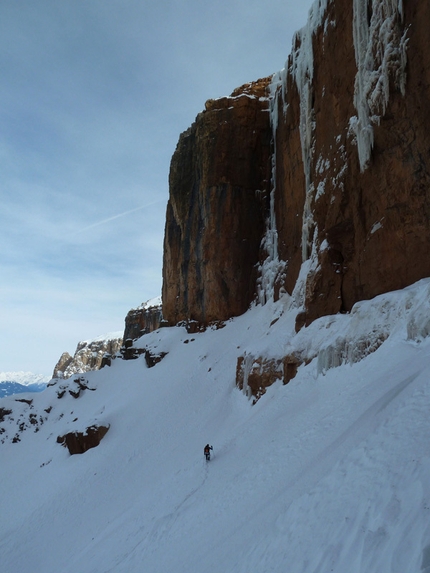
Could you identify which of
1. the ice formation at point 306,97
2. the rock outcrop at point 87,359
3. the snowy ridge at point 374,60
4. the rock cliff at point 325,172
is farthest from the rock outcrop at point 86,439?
the rock outcrop at point 87,359

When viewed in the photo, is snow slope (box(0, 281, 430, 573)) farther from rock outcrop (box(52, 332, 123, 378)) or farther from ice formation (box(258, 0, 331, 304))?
rock outcrop (box(52, 332, 123, 378))

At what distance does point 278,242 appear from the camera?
109 feet

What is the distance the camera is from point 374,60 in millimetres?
14133

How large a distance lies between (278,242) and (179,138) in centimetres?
2058

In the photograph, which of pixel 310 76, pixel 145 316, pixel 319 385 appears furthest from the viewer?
pixel 145 316

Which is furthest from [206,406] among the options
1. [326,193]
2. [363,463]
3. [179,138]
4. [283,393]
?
[179,138]

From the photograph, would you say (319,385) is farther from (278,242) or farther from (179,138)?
(179,138)

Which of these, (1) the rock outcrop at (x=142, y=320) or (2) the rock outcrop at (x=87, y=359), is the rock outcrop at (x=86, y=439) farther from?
(2) the rock outcrop at (x=87, y=359)

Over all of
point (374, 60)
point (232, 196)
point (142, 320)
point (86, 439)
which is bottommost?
point (86, 439)

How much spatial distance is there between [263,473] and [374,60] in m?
14.3

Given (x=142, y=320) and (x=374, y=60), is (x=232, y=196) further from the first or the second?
(x=142, y=320)

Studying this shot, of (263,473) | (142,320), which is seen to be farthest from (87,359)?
(263,473)

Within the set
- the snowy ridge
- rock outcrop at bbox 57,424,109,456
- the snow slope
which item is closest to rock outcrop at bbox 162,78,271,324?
the snow slope

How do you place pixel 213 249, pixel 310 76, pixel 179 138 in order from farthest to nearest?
pixel 179 138, pixel 213 249, pixel 310 76
